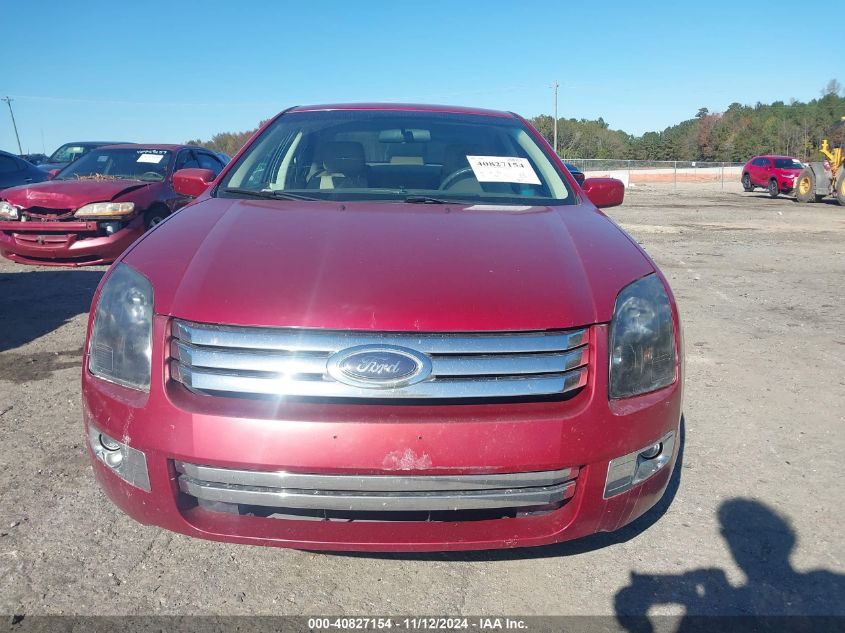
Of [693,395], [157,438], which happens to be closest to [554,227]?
[157,438]

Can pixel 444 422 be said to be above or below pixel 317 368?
below

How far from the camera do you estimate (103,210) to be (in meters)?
7.18

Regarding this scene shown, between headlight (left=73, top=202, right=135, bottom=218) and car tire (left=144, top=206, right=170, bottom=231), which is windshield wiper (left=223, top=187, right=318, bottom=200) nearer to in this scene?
headlight (left=73, top=202, right=135, bottom=218)

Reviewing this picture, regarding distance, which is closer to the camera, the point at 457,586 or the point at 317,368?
the point at 317,368

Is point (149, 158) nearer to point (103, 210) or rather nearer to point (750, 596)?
point (103, 210)

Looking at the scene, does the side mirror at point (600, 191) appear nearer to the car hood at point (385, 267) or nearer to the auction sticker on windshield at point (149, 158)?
the car hood at point (385, 267)

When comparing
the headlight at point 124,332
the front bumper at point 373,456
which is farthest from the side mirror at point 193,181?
the front bumper at point 373,456

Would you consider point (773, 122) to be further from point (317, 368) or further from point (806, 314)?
point (317, 368)

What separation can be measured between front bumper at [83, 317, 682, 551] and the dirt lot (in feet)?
1.08

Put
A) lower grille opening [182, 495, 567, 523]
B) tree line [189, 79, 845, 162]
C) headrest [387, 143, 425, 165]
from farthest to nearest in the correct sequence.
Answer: tree line [189, 79, 845, 162], headrest [387, 143, 425, 165], lower grille opening [182, 495, 567, 523]

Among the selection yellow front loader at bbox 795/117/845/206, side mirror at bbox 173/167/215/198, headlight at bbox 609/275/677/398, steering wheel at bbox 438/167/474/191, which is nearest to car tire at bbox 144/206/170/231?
side mirror at bbox 173/167/215/198

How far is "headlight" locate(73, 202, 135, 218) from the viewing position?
7.13m

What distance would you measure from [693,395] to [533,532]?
239 centimetres

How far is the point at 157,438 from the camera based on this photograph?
72.0 inches
